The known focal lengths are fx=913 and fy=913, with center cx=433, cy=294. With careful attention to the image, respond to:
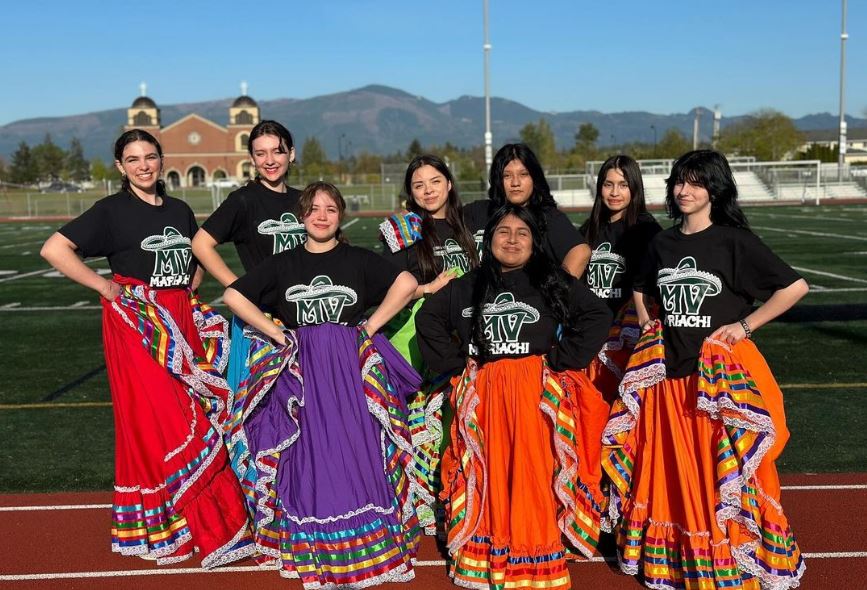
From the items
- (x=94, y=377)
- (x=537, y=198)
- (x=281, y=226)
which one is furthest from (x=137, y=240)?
(x=94, y=377)

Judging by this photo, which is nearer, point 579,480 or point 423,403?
point 579,480

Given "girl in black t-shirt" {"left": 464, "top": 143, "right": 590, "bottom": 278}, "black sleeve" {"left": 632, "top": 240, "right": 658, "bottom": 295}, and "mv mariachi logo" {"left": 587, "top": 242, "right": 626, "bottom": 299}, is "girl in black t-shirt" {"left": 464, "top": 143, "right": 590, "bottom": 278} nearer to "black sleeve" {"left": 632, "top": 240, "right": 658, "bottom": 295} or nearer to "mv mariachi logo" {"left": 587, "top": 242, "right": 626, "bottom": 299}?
"mv mariachi logo" {"left": 587, "top": 242, "right": 626, "bottom": 299}

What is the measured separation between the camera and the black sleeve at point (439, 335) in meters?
4.23

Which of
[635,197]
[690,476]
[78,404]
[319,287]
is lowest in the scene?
[78,404]

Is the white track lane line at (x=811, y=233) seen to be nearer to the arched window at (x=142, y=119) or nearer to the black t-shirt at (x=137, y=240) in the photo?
the black t-shirt at (x=137, y=240)

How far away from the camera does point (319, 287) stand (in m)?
4.23

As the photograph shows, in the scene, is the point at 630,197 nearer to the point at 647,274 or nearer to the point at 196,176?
the point at 647,274

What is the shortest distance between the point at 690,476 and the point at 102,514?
3332 mm

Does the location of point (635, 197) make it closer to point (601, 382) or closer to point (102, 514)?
point (601, 382)

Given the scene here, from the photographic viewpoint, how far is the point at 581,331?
13.5 ft

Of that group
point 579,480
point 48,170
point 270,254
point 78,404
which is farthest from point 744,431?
point 48,170

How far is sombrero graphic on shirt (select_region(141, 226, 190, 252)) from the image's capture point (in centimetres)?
462

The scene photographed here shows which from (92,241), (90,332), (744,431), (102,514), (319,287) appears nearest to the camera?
(744,431)

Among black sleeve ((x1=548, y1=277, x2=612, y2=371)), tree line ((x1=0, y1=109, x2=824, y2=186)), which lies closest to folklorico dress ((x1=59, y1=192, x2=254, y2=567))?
black sleeve ((x1=548, y1=277, x2=612, y2=371))
